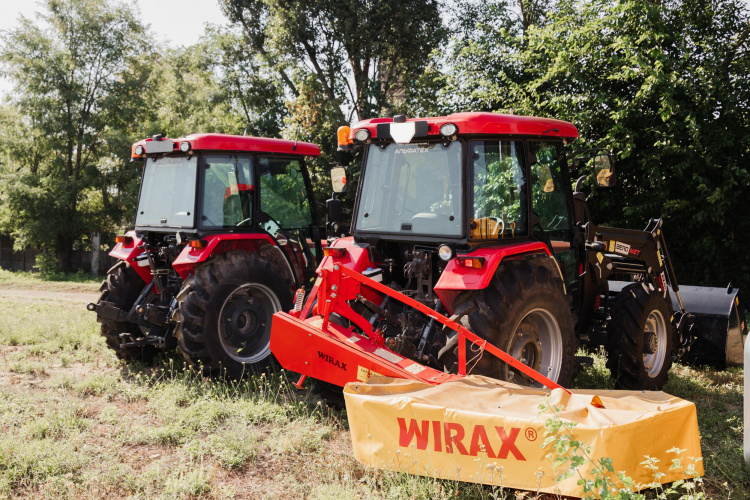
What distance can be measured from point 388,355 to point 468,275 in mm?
738

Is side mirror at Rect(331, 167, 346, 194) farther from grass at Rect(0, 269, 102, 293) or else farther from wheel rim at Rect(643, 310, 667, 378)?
grass at Rect(0, 269, 102, 293)

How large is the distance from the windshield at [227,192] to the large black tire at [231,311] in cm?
44

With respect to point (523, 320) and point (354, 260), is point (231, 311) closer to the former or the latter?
point (354, 260)

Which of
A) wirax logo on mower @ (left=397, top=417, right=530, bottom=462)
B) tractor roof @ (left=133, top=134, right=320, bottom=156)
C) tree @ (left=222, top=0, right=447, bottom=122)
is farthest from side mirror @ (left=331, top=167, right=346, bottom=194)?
tree @ (left=222, top=0, right=447, bottom=122)

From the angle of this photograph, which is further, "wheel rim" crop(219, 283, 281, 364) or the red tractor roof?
"wheel rim" crop(219, 283, 281, 364)

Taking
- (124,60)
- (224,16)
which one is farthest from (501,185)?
(124,60)

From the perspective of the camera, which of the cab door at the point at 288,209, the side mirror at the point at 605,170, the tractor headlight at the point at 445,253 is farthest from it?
the cab door at the point at 288,209

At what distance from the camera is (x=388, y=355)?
436 cm

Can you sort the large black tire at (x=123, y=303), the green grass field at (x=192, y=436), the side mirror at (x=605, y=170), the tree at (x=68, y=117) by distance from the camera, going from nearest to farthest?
the green grass field at (x=192, y=436) → the side mirror at (x=605, y=170) → the large black tire at (x=123, y=303) → the tree at (x=68, y=117)

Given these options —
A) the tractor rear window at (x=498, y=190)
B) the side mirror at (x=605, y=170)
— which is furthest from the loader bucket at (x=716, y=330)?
the tractor rear window at (x=498, y=190)

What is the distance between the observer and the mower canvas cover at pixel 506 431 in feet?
10.5

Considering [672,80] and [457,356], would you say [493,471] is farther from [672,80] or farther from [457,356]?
[672,80]

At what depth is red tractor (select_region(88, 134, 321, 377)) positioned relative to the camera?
6.03 metres

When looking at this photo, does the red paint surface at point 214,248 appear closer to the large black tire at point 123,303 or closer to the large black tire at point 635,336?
the large black tire at point 123,303
